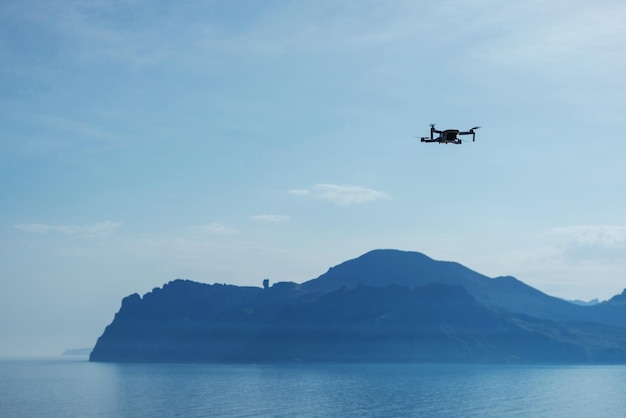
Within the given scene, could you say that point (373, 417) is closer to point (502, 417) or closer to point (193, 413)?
point (502, 417)

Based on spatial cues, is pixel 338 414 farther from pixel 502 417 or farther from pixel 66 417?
pixel 66 417

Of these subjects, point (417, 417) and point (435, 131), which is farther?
point (417, 417)

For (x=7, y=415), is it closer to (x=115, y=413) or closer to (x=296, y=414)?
(x=115, y=413)

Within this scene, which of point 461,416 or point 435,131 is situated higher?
point 435,131

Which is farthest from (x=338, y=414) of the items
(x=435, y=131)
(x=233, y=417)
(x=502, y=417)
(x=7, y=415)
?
(x=435, y=131)

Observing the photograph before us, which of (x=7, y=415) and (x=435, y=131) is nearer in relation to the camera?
(x=435, y=131)

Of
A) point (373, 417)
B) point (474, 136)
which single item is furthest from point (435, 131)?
A: point (373, 417)

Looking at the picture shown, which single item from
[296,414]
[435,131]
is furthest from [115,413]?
[435,131]

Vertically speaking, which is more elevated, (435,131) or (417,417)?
(435,131)
